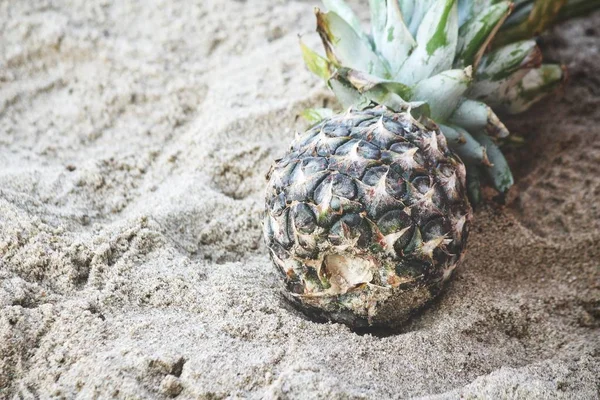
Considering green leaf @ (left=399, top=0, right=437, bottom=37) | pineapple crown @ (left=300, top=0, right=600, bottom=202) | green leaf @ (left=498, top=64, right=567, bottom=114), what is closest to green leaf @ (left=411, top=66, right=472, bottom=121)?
pineapple crown @ (left=300, top=0, right=600, bottom=202)

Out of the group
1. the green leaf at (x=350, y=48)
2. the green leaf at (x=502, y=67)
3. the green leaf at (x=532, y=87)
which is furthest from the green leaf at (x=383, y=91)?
the green leaf at (x=532, y=87)

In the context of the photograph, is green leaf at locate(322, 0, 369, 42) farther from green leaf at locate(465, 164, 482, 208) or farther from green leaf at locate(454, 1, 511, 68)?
green leaf at locate(465, 164, 482, 208)

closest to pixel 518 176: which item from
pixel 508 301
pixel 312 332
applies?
pixel 508 301

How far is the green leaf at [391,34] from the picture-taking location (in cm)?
183

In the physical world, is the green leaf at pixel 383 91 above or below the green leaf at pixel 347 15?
below

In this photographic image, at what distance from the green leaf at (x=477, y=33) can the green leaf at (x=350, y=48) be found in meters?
0.28

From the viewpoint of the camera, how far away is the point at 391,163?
1.56 metres

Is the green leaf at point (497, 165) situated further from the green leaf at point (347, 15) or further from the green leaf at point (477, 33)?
the green leaf at point (347, 15)

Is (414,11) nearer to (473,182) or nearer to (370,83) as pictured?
(370,83)

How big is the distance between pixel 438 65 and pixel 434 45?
0.23ft

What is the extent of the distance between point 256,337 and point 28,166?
4.14ft

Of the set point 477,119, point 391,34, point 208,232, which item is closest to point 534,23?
point 477,119

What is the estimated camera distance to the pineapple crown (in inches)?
70.1

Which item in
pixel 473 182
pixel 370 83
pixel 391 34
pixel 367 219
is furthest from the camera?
pixel 473 182
